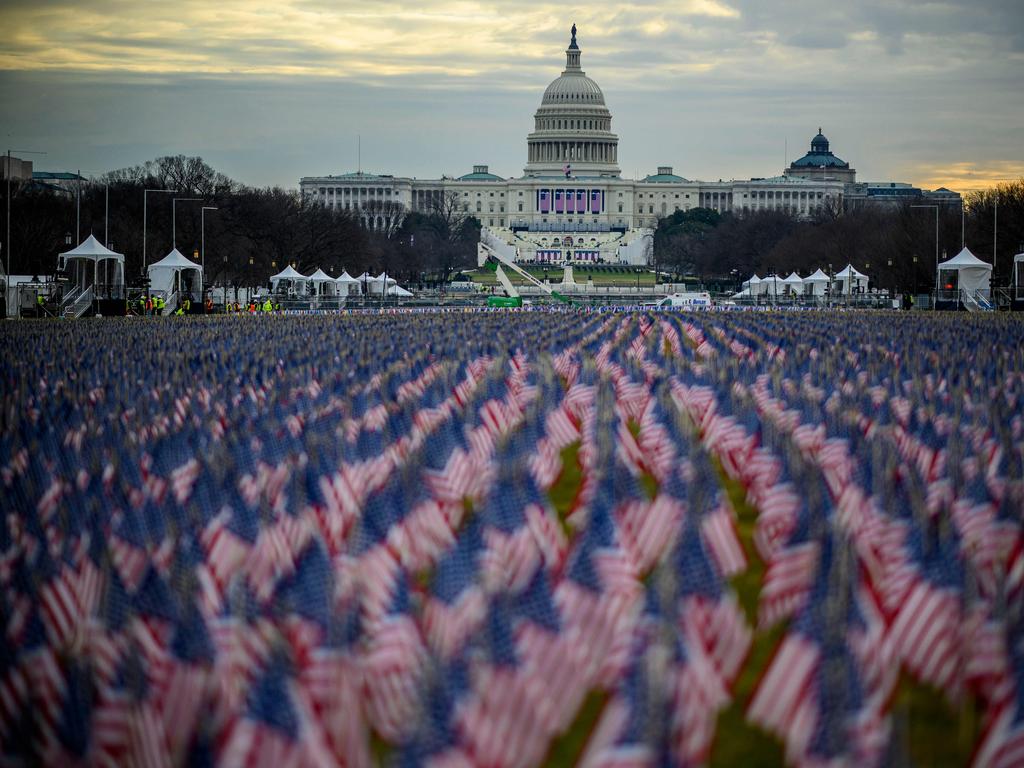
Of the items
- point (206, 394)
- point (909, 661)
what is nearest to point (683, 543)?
point (909, 661)

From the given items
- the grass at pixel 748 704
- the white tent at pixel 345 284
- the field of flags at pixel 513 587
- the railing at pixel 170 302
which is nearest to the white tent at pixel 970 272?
the white tent at pixel 345 284

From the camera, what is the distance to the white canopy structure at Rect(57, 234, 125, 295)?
56.6m

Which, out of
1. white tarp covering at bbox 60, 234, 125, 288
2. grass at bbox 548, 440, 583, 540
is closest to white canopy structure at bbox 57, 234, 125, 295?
white tarp covering at bbox 60, 234, 125, 288

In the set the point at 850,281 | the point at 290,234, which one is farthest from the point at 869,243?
the point at 290,234

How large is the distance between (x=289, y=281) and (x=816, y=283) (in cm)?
2730

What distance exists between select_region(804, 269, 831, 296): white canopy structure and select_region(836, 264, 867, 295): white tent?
2.75 ft

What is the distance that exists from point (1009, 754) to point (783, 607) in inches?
85.4

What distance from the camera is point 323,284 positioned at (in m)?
85.2

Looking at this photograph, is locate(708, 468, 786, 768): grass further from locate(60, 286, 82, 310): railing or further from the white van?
the white van

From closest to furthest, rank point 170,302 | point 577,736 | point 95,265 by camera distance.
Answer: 1. point 577,736
2. point 95,265
3. point 170,302

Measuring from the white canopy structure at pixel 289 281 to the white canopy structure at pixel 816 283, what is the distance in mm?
25053

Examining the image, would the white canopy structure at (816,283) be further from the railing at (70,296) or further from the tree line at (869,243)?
the railing at (70,296)

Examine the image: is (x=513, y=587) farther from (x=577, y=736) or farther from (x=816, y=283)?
(x=816, y=283)

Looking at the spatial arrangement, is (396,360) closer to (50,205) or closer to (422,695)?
(422,695)
